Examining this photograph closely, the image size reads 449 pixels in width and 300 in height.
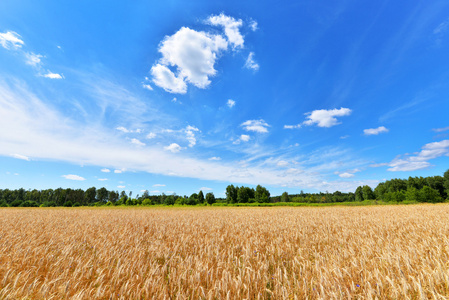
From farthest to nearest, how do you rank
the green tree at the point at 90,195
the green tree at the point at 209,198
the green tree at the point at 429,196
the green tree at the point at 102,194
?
the green tree at the point at 102,194 → the green tree at the point at 90,195 → the green tree at the point at 209,198 → the green tree at the point at 429,196

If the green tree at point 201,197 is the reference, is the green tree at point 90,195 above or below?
above

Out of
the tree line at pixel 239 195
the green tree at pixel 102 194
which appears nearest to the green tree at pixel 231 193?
the tree line at pixel 239 195

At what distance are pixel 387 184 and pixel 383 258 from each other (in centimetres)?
15534

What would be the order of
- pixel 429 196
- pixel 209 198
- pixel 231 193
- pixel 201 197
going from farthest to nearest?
1. pixel 231 193
2. pixel 201 197
3. pixel 209 198
4. pixel 429 196

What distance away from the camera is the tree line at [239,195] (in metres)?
64.6

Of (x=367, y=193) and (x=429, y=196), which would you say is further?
(x=367, y=193)

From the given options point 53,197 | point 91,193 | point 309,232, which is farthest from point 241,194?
point 53,197

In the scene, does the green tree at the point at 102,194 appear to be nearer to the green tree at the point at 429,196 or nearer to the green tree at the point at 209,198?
the green tree at the point at 209,198

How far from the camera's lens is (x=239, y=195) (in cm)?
11150

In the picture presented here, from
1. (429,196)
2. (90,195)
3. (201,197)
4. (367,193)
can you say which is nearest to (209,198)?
(201,197)

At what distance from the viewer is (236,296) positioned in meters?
2.64

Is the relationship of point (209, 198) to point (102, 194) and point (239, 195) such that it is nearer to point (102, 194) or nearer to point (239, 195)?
point (239, 195)

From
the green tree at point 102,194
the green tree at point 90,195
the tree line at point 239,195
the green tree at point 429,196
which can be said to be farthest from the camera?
the green tree at point 102,194

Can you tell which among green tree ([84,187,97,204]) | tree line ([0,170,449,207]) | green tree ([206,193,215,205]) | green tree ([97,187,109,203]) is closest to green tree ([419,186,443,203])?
tree line ([0,170,449,207])
